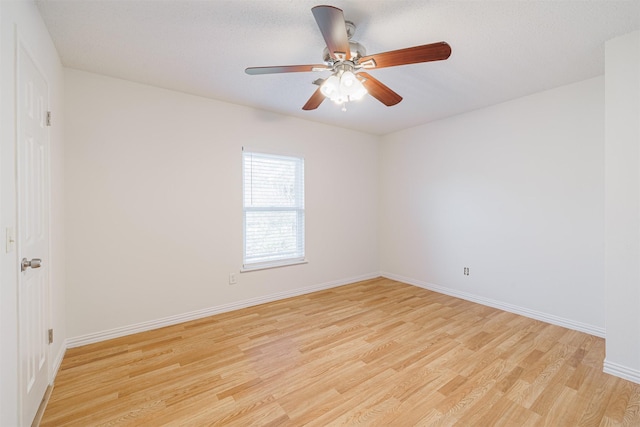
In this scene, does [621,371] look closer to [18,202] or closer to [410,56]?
[410,56]

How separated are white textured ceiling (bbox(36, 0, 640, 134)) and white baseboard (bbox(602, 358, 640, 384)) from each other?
2.44 meters

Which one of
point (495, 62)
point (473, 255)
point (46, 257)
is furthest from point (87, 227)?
point (473, 255)

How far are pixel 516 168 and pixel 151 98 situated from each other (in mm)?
4076

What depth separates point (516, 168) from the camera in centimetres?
316

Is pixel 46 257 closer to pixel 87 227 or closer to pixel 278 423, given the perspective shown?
pixel 87 227

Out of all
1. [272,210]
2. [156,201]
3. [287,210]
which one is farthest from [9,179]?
[287,210]

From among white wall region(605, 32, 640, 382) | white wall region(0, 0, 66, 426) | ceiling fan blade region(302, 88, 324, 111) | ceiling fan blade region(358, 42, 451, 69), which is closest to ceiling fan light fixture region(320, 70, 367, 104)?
ceiling fan blade region(358, 42, 451, 69)

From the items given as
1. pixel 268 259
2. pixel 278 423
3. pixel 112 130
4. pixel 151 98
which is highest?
pixel 151 98

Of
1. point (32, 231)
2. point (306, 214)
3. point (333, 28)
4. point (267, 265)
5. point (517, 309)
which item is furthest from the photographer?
point (306, 214)

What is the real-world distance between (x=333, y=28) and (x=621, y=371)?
3104mm

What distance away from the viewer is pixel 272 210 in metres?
3.65

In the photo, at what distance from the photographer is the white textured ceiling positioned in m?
1.72

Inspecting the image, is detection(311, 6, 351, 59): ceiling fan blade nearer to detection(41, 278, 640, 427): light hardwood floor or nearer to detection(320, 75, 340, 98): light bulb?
detection(320, 75, 340, 98): light bulb

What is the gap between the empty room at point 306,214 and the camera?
1679 mm
